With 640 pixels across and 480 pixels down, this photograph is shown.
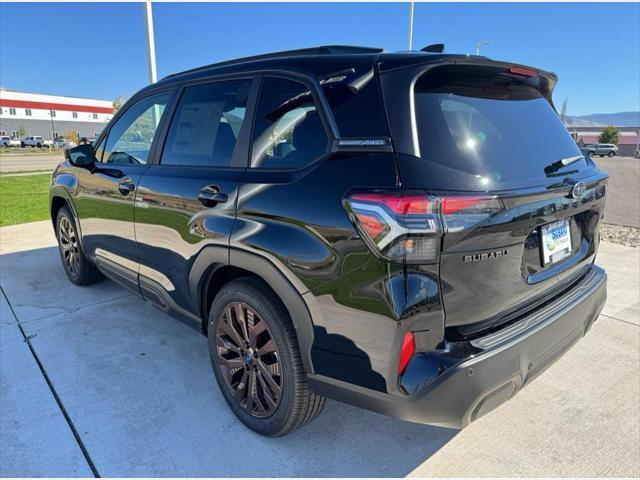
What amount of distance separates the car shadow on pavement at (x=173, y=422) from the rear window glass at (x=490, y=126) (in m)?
1.46

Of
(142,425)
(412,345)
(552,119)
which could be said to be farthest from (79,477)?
(552,119)

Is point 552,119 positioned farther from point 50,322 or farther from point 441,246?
point 50,322

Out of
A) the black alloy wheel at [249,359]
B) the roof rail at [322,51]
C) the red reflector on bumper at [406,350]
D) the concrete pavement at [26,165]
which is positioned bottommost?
the black alloy wheel at [249,359]

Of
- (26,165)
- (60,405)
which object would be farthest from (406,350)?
(26,165)

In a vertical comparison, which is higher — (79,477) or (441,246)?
(441,246)

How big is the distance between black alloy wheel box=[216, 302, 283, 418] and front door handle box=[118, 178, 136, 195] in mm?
1269

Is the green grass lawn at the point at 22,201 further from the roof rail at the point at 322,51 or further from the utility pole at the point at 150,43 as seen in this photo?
the roof rail at the point at 322,51

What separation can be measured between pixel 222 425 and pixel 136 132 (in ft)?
7.29

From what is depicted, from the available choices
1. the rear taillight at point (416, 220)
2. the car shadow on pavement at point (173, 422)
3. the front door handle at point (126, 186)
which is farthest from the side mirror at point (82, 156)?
the rear taillight at point (416, 220)

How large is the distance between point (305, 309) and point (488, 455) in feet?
4.02

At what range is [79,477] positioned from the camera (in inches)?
79.8

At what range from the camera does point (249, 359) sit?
7.44 feet

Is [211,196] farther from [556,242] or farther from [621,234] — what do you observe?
[621,234]

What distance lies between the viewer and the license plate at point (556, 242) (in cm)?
194
